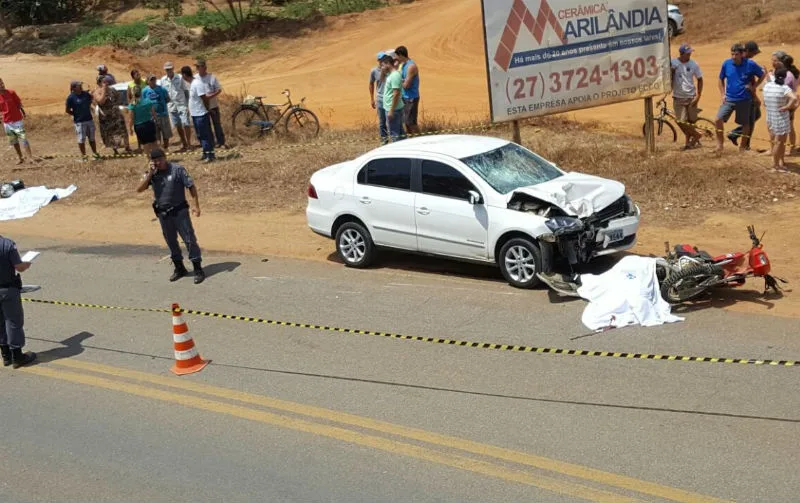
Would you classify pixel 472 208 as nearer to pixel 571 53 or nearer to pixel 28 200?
pixel 571 53

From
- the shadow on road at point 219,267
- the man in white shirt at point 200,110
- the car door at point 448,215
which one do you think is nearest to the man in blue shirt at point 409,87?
the man in white shirt at point 200,110

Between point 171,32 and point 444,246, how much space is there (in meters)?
31.6

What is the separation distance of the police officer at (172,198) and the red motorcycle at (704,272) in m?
6.17

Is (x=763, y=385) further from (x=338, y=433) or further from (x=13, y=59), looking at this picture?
(x=13, y=59)

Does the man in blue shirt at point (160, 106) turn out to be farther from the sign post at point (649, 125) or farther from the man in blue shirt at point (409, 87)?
the sign post at point (649, 125)

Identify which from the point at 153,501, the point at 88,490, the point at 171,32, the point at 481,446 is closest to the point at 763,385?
the point at 481,446

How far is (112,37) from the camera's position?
134ft

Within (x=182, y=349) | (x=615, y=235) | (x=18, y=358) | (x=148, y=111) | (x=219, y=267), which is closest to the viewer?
(x=182, y=349)

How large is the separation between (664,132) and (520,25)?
4.90 meters

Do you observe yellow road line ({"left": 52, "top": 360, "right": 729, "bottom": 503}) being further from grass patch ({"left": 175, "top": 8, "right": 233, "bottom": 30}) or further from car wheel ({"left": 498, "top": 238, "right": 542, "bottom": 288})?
grass patch ({"left": 175, "top": 8, "right": 233, "bottom": 30})

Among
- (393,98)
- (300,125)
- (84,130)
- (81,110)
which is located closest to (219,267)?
(393,98)

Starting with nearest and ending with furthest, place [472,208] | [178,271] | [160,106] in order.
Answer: [472,208] → [178,271] → [160,106]

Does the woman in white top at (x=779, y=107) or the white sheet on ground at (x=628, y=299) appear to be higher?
the woman in white top at (x=779, y=107)

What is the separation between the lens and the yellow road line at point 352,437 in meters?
6.18
